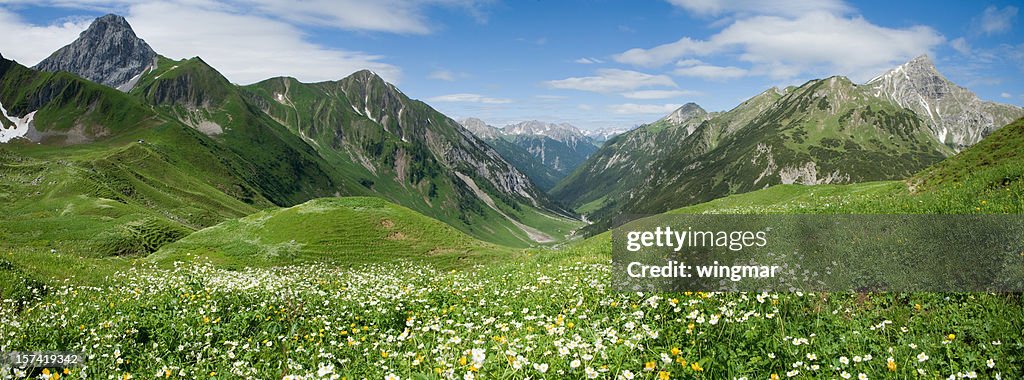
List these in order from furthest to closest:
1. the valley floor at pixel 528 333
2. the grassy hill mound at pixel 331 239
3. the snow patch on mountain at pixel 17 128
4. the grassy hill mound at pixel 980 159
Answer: the snow patch on mountain at pixel 17 128 → the grassy hill mound at pixel 331 239 → the grassy hill mound at pixel 980 159 → the valley floor at pixel 528 333

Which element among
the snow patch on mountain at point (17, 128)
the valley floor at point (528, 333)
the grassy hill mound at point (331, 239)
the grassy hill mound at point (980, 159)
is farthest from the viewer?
the snow patch on mountain at point (17, 128)

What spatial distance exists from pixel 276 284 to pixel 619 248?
1154 centimetres

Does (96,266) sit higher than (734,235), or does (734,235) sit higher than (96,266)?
(734,235)

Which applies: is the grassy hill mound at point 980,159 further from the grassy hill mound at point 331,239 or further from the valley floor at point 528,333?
the grassy hill mound at point 331,239

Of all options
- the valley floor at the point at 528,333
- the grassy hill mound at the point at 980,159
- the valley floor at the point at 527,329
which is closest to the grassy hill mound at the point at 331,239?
the valley floor at the point at 527,329

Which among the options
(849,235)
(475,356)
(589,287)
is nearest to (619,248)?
(589,287)

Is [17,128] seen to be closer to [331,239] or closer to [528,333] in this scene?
[331,239]

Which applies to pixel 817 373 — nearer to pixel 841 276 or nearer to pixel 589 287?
pixel 841 276

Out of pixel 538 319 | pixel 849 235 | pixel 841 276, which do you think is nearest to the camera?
pixel 538 319

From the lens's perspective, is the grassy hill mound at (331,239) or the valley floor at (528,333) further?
the grassy hill mound at (331,239)

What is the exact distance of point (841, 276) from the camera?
431 inches

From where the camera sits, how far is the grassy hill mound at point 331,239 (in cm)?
3641

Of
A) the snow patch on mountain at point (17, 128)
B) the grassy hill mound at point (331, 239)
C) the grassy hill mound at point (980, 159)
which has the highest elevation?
the snow patch on mountain at point (17, 128)

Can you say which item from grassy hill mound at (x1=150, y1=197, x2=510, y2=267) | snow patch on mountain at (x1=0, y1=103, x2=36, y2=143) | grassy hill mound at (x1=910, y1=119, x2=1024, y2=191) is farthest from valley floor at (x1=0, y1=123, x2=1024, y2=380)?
snow patch on mountain at (x1=0, y1=103, x2=36, y2=143)
